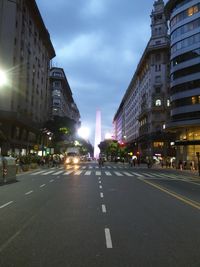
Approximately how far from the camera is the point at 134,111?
13500 cm

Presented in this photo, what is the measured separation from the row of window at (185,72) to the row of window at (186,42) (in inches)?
161

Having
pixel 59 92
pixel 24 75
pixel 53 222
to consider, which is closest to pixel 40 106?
pixel 24 75

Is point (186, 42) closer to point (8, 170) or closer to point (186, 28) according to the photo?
point (186, 28)

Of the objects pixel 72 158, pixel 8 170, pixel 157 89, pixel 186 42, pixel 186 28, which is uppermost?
pixel 186 28

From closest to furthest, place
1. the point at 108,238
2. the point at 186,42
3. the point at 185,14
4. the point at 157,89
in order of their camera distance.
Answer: the point at 108,238 < the point at 186,42 < the point at 185,14 < the point at 157,89

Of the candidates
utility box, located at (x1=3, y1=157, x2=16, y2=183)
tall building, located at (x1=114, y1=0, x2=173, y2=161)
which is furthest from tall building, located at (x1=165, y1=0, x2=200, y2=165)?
utility box, located at (x1=3, y1=157, x2=16, y2=183)

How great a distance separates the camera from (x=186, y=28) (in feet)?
224

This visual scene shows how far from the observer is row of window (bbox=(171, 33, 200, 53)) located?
65.8 meters

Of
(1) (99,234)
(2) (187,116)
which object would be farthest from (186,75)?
(1) (99,234)

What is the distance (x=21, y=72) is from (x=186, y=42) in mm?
29940

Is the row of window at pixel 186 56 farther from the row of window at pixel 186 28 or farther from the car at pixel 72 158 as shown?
the car at pixel 72 158

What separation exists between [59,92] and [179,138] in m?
70.4

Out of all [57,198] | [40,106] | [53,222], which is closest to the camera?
[53,222]

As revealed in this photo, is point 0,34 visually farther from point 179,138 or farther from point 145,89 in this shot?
point 145,89
